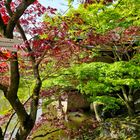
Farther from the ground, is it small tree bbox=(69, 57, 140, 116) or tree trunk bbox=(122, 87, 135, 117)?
small tree bbox=(69, 57, 140, 116)

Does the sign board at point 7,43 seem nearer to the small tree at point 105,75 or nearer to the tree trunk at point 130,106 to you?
the small tree at point 105,75

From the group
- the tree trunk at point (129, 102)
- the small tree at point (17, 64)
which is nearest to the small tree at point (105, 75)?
the tree trunk at point (129, 102)

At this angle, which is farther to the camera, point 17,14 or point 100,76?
point 100,76

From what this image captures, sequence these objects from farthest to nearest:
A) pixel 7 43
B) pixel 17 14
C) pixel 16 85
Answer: pixel 16 85
pixel 17 14
pixel 7 43

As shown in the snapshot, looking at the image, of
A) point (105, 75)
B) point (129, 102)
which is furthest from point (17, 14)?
point (129, 102)

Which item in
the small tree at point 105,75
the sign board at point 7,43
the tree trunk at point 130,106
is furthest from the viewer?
the tree trunk at point 130,106

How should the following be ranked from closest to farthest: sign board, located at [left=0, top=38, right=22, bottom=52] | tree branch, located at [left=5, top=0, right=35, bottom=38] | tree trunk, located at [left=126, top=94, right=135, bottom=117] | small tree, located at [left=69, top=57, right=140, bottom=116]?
1. sign board, located at [left=0, top=38, right=22, bottom=52]
2. tree branch, located at [left=5, top=0, right=35, bottom=38]
3. small tree, located at [left=69, top=57, right=140, bottom=116]
4. tree trunk, located at [left=126, top=94, right=135, bottom=117]

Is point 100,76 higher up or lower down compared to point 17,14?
lower down

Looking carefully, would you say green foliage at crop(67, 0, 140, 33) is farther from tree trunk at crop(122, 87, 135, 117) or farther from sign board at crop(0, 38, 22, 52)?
sign board at crop(0, 38, 22, 52)

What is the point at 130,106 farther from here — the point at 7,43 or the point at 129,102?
the point at 7,43

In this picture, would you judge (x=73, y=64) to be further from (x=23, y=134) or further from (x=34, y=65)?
(x=23, y=134)

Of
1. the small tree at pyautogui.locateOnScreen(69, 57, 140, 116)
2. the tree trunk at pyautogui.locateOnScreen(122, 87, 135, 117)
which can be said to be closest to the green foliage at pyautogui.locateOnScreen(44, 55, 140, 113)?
the small tree at pyautogui.locateOnScreen(69, 57, 140, 116)

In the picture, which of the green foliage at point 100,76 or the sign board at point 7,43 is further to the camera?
the green foliage at point 100,76

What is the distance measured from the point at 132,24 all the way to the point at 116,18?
625 millimetres
